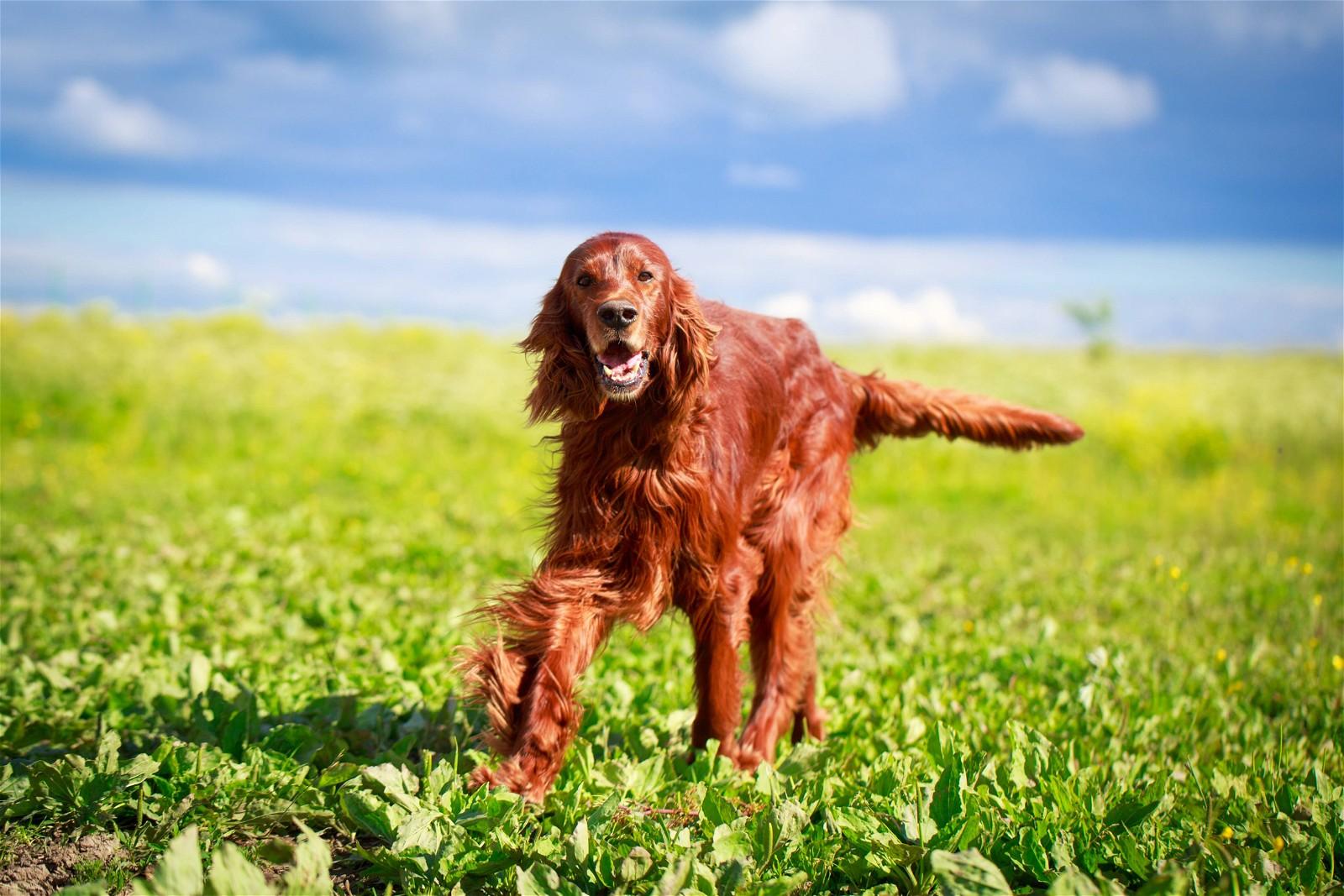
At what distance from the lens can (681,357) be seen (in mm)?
3238

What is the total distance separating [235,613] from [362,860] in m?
2.82

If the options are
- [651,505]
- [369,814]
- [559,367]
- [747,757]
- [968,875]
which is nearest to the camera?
[968,875]

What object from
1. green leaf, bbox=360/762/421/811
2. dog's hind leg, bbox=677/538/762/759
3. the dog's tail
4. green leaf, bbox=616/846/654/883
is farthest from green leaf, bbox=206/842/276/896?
the dog's tail

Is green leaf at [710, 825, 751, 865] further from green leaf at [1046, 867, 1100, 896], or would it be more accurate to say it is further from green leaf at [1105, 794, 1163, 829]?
green leaf at [1105, 794, 1163, 829]

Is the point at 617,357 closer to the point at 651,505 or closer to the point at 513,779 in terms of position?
the point at 651,505

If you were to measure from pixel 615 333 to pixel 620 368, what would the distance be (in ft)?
0.33

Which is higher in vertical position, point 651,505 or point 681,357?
point 681,357

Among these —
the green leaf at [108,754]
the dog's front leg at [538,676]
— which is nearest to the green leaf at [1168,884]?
the dog's front leg at [538,676]

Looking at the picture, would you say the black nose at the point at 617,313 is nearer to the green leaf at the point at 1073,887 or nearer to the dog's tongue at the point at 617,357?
the dog's tongue at the point at 617,357

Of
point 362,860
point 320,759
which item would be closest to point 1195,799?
point 362,860

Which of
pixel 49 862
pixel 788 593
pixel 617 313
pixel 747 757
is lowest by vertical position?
pixel 49 862

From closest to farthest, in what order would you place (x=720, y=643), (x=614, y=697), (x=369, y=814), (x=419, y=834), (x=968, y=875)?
(x=968, y=875), (x=419, y=834), (x=369, y=814), (x=720, y=643), (x=614, y=697)

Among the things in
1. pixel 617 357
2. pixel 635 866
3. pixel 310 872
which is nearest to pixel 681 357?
pixel 617 357

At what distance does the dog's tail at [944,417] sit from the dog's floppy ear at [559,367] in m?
1.43
